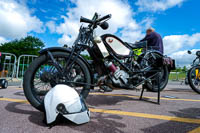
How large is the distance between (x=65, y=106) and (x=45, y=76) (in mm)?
730

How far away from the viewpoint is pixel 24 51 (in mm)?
39406

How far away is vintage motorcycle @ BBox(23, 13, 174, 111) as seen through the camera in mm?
1934

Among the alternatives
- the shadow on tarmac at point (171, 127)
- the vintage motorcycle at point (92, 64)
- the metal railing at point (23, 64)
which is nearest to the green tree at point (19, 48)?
the metal railing at point (23, 64)

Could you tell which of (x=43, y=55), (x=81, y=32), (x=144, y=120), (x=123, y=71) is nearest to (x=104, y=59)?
(x=123, y=71)

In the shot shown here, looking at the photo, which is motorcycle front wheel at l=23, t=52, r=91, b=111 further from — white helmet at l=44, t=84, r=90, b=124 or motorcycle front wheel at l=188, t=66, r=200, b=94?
motorcycle front wheel at l=188, t=66, r=200, b=94

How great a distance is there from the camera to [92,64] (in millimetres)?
2629

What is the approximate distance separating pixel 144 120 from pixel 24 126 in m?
1.47

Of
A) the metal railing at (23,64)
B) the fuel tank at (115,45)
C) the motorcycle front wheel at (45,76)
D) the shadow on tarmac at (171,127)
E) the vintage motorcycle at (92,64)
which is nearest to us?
the shadow on tarmac at (171,127)

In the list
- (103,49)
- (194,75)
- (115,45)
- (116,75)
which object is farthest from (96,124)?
(194,75)

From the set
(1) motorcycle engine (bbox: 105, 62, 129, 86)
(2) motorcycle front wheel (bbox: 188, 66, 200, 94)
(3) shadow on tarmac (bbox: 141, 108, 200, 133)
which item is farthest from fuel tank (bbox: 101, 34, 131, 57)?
(2) motorcycle front wheel (bbox: 188, 66, 200, 94)

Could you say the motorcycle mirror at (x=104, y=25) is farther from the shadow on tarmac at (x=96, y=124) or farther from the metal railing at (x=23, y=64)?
the metal railing at (x=23, y=64)

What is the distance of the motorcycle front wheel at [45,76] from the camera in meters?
1.82

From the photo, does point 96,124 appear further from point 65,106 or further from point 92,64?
point 92,64

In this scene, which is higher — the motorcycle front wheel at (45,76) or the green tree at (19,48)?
the green tree at (19,48)
